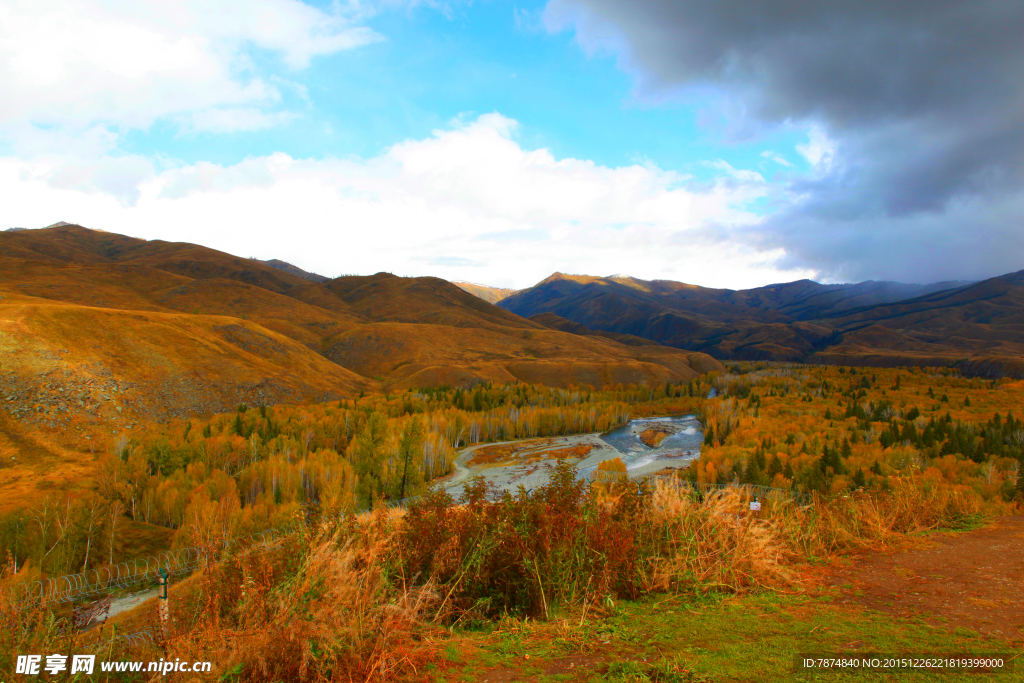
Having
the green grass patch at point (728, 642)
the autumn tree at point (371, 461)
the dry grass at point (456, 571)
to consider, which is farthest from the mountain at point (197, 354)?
the green grass patch at point (728, 642)

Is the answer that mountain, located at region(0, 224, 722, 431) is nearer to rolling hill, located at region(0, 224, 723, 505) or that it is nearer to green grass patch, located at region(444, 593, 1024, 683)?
rolling hill, located at region(0, 224, 723, 505)

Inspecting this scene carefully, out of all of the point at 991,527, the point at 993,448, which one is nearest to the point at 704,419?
the point at 993,448

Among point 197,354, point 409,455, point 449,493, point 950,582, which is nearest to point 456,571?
point 950,582

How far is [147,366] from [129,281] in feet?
399

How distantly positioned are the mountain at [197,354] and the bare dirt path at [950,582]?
83.7m

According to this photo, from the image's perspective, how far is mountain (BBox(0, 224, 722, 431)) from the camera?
2820 inches

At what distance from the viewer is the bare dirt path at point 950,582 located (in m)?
8.37

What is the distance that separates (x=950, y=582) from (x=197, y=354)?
4193 inches

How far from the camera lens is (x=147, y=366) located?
83062mm

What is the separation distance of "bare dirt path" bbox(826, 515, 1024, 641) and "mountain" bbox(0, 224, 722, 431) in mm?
83652

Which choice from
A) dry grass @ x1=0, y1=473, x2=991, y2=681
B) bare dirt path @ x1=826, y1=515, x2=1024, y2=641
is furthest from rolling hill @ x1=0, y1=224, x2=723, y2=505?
bare dirt path @ x1=826, y1=515, x2=1024, y2=641

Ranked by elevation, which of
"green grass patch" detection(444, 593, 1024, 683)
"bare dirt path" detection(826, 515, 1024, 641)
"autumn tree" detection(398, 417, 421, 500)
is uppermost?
"green grass patch" detection(444, 593, 1024, 683)

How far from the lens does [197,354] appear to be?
92812 millimetres

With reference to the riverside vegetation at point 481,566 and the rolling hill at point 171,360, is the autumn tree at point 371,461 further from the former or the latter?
the riverside vegetation at point 481,566
